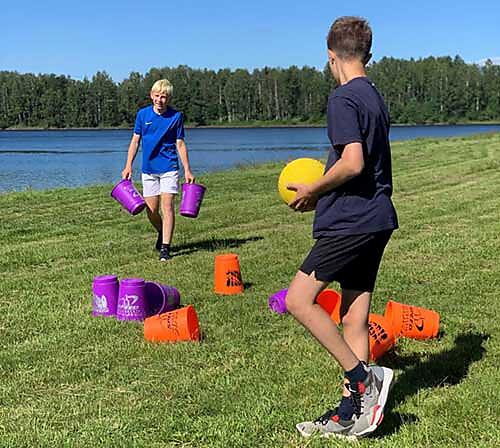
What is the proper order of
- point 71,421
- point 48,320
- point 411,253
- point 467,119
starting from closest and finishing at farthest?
point 71,421, point 48,320, point 411,253, point 467,119

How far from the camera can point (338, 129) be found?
11.2ft

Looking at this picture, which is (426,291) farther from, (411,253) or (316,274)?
(316,274)

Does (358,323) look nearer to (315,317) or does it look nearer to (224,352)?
(315,317)

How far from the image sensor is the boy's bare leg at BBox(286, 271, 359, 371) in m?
3.63

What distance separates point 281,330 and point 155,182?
3604 mm

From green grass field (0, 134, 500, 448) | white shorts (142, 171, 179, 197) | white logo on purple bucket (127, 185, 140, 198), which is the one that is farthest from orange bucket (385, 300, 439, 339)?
white logo on purple bucket (127, 185, 140, 198)

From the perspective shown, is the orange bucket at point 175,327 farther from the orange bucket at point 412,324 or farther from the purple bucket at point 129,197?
the purple bucket at point 129,197

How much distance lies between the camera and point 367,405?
362cm

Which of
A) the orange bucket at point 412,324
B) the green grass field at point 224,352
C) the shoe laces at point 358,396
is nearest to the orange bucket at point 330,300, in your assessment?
the green grass field at point 224,352

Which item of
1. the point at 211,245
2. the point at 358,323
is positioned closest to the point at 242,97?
the point at 211,245

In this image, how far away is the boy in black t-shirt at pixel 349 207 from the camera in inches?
135

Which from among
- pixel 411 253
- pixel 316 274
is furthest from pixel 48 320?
pixel 411 253

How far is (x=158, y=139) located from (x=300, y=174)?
4.51 metres

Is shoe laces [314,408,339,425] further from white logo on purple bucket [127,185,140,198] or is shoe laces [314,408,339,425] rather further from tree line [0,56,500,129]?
tree line [0,56,500,129]
